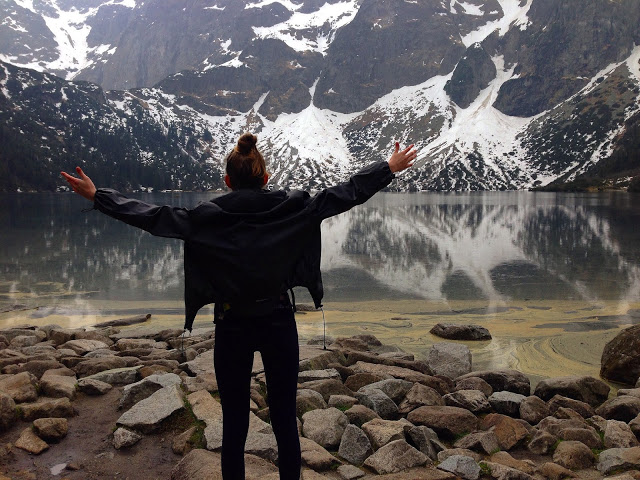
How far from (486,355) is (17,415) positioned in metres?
11.7

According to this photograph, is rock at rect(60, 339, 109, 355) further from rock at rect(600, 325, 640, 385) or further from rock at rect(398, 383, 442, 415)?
rock at rect(600, 325, 640, 385)

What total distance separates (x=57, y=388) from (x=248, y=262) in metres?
5.58

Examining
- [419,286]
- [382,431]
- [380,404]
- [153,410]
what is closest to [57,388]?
[153,410]

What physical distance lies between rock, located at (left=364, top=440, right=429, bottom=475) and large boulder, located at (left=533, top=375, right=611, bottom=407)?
5264mm

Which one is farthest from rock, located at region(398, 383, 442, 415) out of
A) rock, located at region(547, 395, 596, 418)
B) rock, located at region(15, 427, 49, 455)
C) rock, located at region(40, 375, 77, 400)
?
rock, located at region(15, 427, 49, 455)

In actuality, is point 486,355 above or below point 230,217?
below

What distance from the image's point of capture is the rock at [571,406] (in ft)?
32.0

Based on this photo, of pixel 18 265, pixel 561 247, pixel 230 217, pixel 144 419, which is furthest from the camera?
pixel 561 247

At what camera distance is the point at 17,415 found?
7.44m

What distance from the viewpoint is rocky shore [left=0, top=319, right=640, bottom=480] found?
6559mm

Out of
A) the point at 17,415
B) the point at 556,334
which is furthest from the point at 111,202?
the point at 556,334

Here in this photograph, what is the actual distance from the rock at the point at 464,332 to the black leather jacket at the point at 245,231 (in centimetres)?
1297

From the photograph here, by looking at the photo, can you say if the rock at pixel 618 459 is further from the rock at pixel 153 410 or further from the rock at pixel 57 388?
the rock at pixel 57 388

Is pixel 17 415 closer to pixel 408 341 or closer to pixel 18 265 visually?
pixel 408 341
